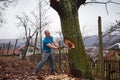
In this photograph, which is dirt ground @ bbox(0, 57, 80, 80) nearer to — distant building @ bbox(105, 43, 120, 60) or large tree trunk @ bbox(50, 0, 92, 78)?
large tree trunk @ bbox(50, 0, 92, 78)

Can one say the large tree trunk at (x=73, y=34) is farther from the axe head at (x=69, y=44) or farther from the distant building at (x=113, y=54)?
the distant building at (x=113, y=54)

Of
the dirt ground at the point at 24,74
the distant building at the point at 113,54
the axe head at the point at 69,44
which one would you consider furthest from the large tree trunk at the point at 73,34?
the distant building at the point at 113,54

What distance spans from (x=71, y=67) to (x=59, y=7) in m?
1.81

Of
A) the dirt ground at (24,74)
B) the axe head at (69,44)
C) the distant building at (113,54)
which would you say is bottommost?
the dirt ground at (24,74)

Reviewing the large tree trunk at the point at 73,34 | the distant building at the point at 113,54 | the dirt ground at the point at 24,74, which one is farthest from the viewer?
the distant building at the point at 113,54

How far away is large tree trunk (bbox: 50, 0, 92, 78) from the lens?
23.6ft

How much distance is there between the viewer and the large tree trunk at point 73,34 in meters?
7.18

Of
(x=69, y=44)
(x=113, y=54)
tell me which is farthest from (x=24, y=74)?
(x=113, y=54)

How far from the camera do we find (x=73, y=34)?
719 cm

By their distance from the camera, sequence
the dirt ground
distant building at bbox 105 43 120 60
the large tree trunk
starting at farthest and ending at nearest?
1. distant building at bbox 105 43 120 60
2. the large tree trunk
3. the dirt ground

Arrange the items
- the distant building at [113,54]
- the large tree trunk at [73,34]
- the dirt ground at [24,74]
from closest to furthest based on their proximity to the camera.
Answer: the dirt ground at [24,74] < the large tree trunk at [73,34] < the distant building at [113,54]

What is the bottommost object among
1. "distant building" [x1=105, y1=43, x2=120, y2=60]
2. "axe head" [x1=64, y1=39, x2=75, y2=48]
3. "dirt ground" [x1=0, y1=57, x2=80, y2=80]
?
"dirt ground" [x1=0, y1=57, x2=80, y2=80]

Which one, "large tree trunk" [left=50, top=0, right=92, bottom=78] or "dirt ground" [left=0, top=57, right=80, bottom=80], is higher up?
"large tree trunk" [left=50, top=0, right=92, bottom=78]

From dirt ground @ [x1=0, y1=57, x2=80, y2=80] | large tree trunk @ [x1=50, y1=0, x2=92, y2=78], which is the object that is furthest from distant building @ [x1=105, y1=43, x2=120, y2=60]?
large tree trunk @ [x1=50, y1=0, x2=92, y2=78]
